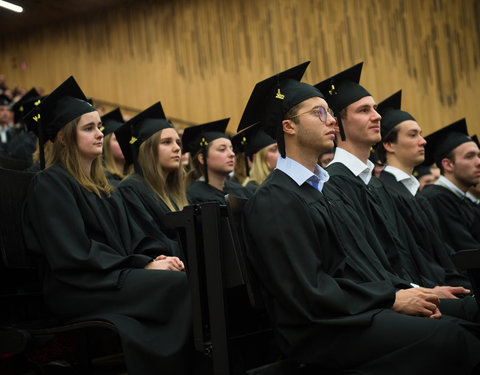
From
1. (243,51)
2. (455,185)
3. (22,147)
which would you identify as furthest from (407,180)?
(243,51)

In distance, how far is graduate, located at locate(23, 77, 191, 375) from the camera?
2.78m

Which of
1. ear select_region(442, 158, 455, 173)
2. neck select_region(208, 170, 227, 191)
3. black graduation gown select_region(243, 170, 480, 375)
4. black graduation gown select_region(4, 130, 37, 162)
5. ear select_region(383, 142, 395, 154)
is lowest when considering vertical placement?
black graduation gown select_region(243, 170, 480, 375)

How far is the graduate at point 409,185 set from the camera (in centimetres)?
385

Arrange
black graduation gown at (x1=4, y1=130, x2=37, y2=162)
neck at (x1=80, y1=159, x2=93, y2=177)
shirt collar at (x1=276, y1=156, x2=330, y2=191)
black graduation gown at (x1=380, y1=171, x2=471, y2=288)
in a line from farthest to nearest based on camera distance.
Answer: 1. black graduation gown at (x1=4, y1=130, x2=37, y2=162)
2. black graduation gown at (x1=380, y1=171, x2=471, y2=288)
3. neck at (x1=80, y1=159, x2=93, y2=177)
4. shirt collar at (x1=276, y1=156, x2=330, y2=191)

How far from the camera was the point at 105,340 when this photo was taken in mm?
4348

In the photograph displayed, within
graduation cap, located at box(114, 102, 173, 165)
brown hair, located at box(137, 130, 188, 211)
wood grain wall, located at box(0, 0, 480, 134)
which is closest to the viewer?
brown hair, located at box(137, 130, 188, 211)

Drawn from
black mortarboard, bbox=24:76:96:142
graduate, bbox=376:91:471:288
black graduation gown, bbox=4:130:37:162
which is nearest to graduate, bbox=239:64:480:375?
graduate, bbox=376:91:471:288

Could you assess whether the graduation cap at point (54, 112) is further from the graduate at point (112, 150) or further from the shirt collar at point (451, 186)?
the shirt collar at point (451, 186)

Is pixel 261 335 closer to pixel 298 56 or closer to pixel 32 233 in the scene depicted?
pixel 32 233

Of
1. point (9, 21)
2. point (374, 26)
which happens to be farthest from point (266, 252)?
point (9, 21)

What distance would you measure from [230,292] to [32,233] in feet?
4.39

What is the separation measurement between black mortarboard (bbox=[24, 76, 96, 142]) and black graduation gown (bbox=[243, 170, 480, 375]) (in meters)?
1.80

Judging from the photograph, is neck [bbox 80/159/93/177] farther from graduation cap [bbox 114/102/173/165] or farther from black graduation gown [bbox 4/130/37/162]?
black graduation gown [bbox 4/130/37/162]

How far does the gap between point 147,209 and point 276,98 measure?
5.44ft
